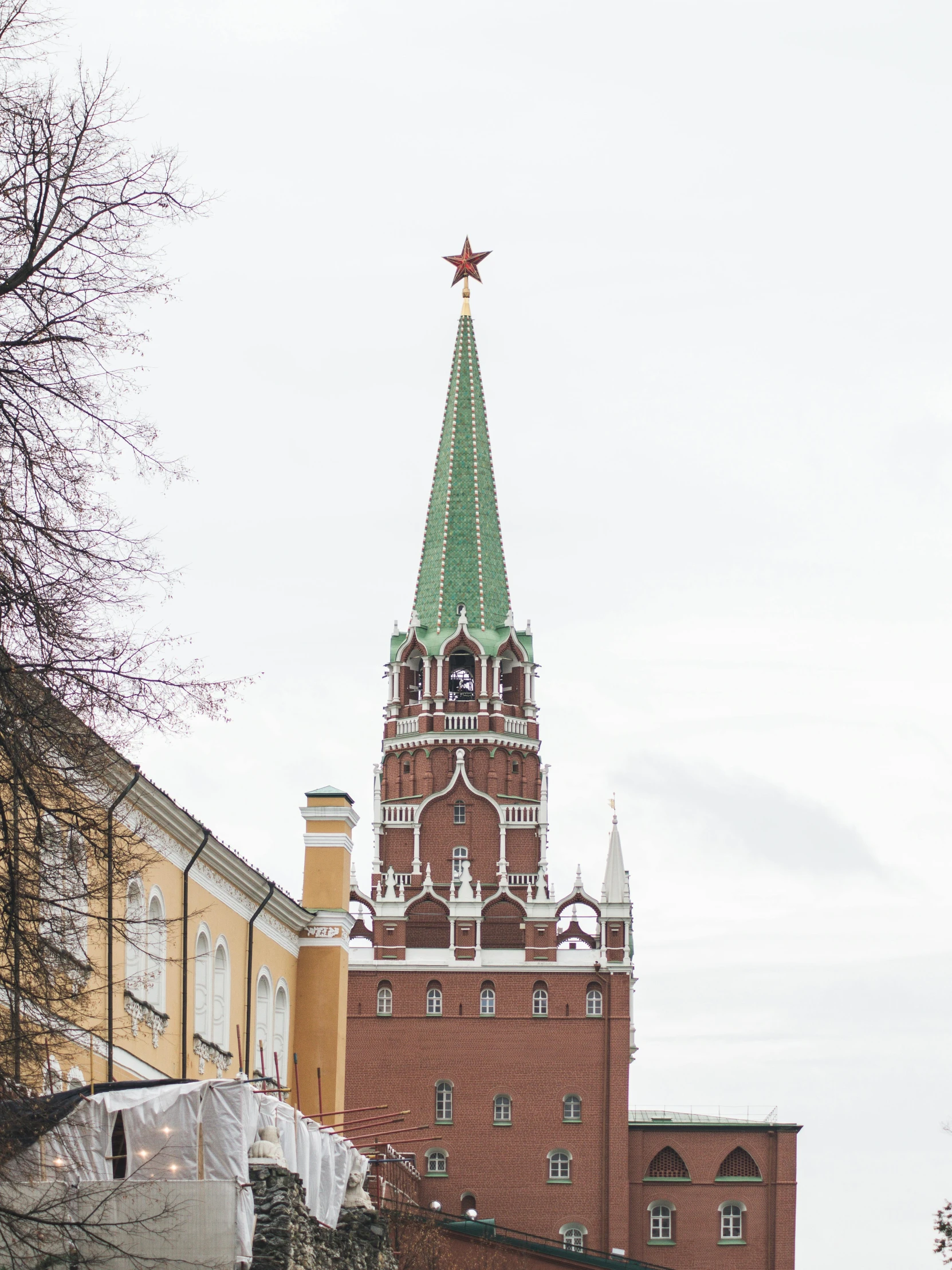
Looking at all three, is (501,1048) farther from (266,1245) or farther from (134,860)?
(134,860)

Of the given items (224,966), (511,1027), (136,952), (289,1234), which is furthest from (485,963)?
(289,1234)

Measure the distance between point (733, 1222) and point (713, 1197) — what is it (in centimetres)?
108

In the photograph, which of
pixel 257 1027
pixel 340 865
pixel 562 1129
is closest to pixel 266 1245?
pixel 257 1027

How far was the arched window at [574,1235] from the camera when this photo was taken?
76875 millimetres

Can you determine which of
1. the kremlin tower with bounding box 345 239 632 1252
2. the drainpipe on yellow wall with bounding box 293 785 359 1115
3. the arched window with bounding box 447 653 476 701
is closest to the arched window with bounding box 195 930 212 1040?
the drainpipe on yellow wall with bounding box 293 785 359 1115

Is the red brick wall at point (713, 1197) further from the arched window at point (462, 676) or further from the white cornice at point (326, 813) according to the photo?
the white cornice at point (326, 813)

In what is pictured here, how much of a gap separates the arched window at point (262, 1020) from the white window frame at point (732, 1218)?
37814 mm

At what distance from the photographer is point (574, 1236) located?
3036 inches

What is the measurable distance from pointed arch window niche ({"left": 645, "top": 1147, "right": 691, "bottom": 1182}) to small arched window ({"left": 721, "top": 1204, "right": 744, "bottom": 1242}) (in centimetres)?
165

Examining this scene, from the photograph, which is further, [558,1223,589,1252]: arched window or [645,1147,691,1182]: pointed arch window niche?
[645,1147,691,1182]: pointed arch window niche

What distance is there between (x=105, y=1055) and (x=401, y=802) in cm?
5546

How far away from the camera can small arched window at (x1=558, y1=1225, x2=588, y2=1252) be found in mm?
76875

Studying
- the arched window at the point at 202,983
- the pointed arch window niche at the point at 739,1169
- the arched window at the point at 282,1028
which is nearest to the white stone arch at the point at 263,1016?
the arched window at the point at 282,1028

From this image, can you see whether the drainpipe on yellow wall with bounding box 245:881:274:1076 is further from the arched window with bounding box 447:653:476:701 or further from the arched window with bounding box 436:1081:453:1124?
the arched window with bounding box 447:653:476:701
